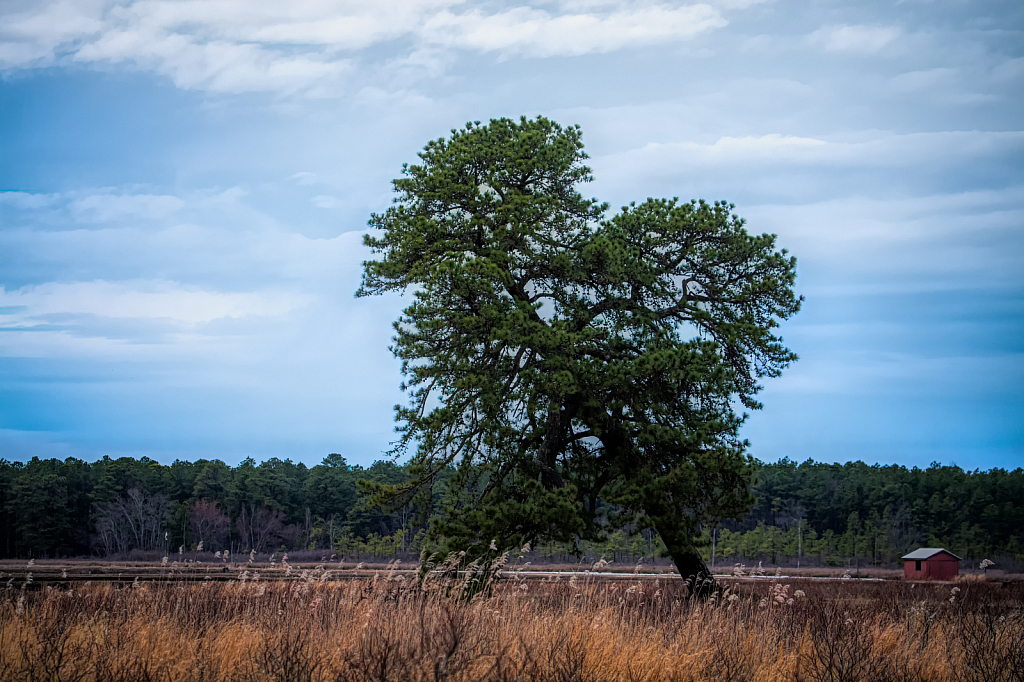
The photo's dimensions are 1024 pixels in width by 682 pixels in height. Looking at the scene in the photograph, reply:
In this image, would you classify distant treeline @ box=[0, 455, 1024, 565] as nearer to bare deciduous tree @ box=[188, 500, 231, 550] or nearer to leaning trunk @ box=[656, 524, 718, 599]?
bare deciduous tree @ box=[188, 500, 231, 550]

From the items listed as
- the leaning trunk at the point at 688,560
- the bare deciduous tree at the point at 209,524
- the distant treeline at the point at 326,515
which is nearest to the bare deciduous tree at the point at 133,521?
the distant treeline at the point at 326,515

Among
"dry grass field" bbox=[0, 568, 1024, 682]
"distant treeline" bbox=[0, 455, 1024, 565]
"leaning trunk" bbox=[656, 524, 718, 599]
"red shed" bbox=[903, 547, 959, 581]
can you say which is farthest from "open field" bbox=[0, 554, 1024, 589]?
"distant treeline" bbox=[0, 455, 1024, 565]

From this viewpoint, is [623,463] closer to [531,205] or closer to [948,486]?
[531,205]

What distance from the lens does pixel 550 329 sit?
1836cm

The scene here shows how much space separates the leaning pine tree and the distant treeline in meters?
52.4

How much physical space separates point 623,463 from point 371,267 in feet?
26.7

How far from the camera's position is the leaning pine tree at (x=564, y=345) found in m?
18.0

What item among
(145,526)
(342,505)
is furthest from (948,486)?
(145,526)

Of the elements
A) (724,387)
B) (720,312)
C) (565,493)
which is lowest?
(565,493)

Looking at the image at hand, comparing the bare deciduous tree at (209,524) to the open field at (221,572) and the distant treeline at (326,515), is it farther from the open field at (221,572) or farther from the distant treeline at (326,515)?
the open field at (221,572)

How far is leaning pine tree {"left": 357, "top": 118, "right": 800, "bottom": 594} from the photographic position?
18.0m

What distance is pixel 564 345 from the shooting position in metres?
18.5

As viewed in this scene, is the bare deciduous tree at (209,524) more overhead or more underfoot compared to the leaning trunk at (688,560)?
more underfoot

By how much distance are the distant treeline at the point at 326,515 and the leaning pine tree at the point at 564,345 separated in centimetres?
5236
